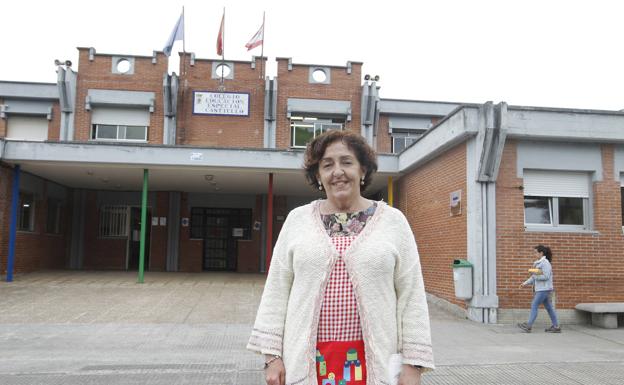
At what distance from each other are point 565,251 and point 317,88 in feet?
38.5

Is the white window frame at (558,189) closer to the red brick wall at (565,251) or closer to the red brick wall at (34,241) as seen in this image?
the red brick wall at (565,251)

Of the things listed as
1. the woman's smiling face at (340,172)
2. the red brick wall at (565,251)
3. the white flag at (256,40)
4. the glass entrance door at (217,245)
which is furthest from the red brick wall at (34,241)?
the woman's smiling face at (340,172)

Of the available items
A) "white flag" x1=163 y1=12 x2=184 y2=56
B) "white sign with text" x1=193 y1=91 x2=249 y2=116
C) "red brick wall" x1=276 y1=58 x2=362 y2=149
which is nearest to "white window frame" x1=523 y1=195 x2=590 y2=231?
"red brick wall" x1=276 y1=58 x2=362 y2=149

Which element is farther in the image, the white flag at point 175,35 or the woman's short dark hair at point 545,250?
the white flag at point 175,35

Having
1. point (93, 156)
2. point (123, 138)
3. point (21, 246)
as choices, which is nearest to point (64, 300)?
point (93, 156)

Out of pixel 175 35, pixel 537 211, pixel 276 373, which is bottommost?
pixel 276 373

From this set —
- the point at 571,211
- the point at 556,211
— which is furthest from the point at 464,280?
the point at 571,211

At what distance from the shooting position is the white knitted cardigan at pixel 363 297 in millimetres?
2227

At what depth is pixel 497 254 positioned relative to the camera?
30.9ft

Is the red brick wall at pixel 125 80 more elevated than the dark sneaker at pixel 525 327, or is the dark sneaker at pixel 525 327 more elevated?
the red brick wall at pixel 125 80

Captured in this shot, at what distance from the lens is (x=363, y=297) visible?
2229 mm

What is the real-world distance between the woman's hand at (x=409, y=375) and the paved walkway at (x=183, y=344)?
3.66 metres

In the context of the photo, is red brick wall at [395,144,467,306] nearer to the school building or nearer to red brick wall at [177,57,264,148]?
the school building

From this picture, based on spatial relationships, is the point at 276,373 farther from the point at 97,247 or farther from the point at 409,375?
the point at 97,247
